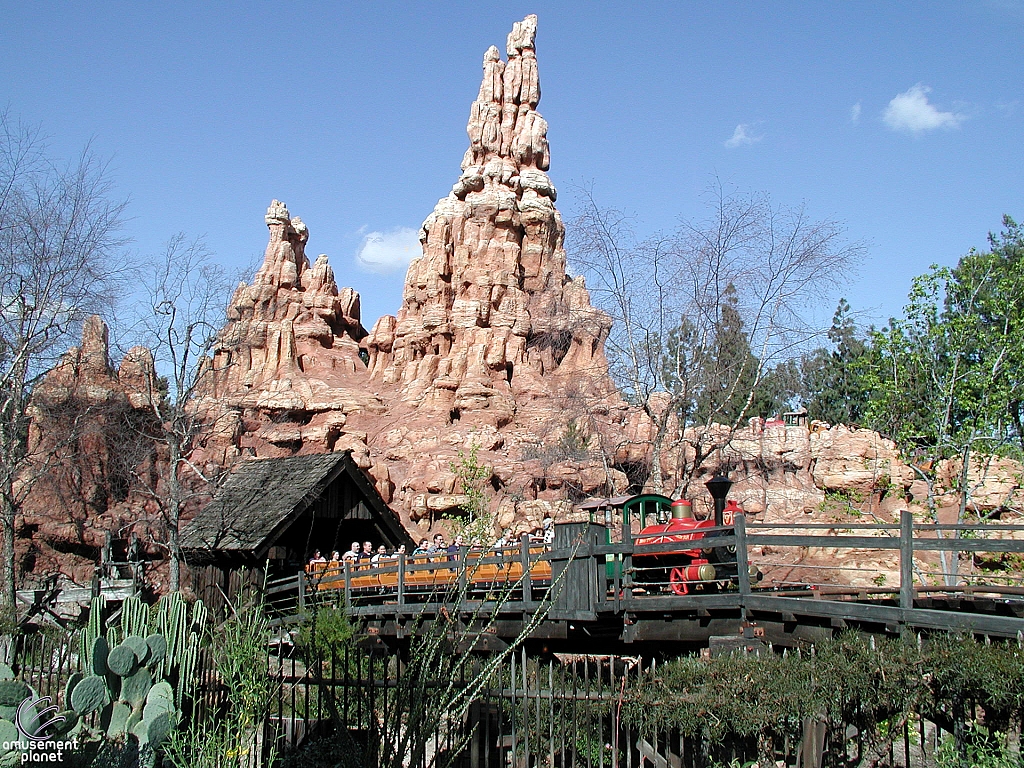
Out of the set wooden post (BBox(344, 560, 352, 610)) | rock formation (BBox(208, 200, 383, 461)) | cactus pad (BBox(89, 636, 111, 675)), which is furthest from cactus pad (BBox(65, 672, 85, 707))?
rock formation (BBox(208, 200, 383, 461))

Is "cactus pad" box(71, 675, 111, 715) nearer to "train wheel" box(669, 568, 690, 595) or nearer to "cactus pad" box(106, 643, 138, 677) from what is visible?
"cactus pad" box(106, 643, 138, 677)

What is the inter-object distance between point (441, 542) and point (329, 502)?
3.67 m

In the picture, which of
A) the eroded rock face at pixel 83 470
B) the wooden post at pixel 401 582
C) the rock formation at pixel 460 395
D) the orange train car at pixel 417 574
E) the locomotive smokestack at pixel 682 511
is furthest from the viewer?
the eroded rock face at pixel 83 470

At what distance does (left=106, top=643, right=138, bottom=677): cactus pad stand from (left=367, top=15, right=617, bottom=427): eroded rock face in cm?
3067

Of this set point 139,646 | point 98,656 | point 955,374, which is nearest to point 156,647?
point 139,646

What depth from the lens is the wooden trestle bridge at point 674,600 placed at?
9002mm

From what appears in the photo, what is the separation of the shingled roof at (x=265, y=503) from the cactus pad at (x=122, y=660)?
1013 centimetres

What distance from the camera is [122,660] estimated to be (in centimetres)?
627

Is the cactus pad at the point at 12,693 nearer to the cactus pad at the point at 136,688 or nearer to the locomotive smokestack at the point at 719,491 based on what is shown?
the cactus pad at the point at 136,688

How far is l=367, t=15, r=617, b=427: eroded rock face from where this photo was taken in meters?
39.0

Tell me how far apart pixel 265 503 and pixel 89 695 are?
12.0 m

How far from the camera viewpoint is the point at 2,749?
17.9ft

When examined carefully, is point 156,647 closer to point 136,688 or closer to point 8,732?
point 136,688

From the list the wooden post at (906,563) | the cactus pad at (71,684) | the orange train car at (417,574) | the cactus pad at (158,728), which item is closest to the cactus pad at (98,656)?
the cactus pad at (71,684)
